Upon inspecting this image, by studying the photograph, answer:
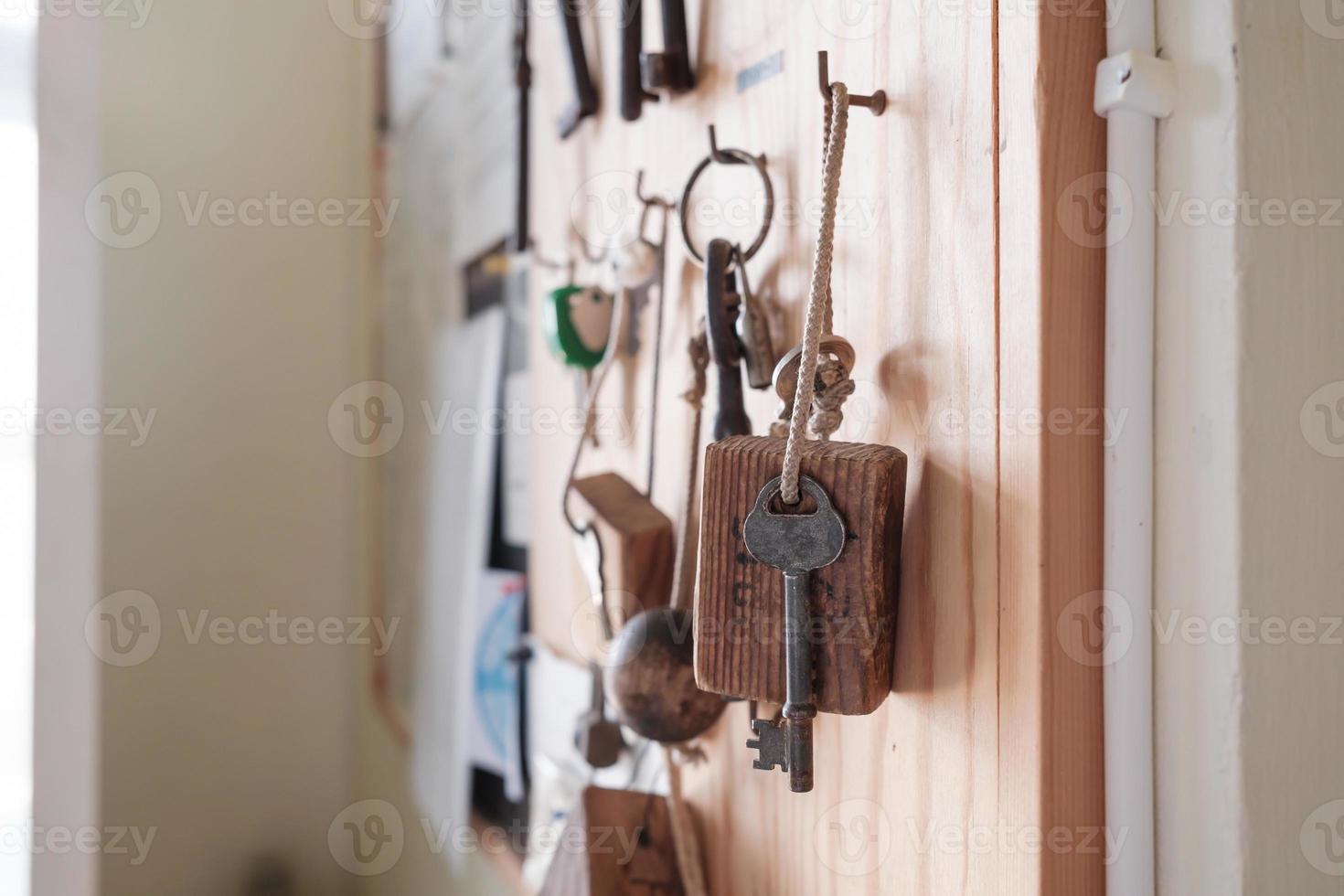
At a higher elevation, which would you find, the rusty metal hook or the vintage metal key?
the rusty metal hook

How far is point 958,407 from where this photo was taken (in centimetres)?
36

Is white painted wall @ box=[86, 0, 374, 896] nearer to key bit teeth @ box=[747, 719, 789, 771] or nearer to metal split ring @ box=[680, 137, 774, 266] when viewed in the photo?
metal split ring @ box=[680, 137, 774, 266]

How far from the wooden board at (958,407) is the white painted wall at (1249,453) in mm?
33

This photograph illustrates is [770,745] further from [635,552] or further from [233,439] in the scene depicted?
[233,439]

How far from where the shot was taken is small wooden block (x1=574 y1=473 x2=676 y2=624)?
1.75ft

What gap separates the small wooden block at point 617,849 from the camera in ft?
1.74

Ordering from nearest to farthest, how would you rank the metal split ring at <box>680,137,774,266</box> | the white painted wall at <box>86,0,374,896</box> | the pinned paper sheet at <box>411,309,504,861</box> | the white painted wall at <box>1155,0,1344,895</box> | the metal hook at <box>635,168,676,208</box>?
the white painted wall at <box>1155,0,1344,895</box> → the metal split ring at <box>680,137,774,266</box> → the metal hook at <box>635,168,676,208</box> → the pinned paper sheet at <box>411,309,504,861</box> → the white painted wall at <box>86,0,374,896</box>

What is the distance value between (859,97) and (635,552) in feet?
0.96

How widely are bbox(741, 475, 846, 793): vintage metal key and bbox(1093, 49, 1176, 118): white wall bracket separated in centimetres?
Answer: 19

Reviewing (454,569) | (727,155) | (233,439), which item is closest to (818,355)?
(727,155)

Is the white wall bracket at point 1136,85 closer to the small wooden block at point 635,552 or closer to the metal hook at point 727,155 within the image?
the metal hook at point 727,155

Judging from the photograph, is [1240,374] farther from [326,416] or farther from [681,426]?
[326,416]

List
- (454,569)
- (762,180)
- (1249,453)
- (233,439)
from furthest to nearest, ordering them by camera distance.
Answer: (233,439), (454,569), (762,180), (1249,453)

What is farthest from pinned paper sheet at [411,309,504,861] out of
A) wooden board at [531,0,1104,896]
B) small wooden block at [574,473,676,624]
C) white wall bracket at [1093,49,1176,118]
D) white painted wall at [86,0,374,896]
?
white wall bracket at [1093,49,1176,118]
